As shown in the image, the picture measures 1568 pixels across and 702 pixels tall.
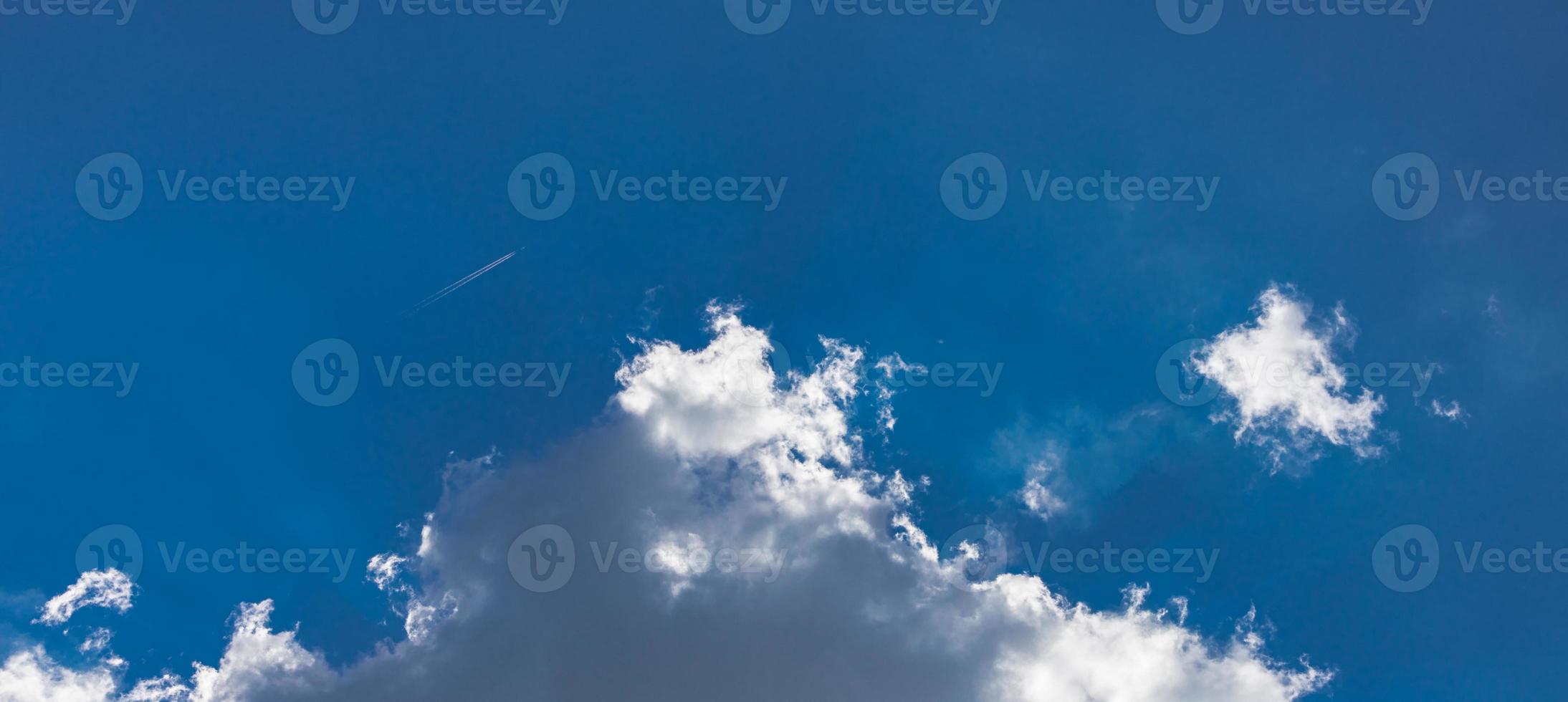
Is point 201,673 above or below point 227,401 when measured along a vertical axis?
below

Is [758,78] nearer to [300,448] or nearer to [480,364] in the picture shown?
[480,364]

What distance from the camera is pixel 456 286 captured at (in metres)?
77.4

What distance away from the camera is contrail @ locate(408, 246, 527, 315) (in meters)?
77.1

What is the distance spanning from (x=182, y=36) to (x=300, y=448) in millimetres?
41407

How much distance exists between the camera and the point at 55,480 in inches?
2901

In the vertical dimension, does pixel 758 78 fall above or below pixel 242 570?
above

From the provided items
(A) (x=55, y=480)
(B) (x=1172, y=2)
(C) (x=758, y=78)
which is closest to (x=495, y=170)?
(C) (x=758, y=78)

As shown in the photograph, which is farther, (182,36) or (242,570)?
(182,36)

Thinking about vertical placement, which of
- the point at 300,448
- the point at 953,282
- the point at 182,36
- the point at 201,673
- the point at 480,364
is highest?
the point at 182,36

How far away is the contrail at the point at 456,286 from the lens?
77062mm

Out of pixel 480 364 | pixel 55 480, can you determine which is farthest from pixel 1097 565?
pixel 55 480

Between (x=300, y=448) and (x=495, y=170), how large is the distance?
1227 inches

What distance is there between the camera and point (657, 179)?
78.2 meters

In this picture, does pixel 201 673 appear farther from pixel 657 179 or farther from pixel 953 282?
pixel 953 282
